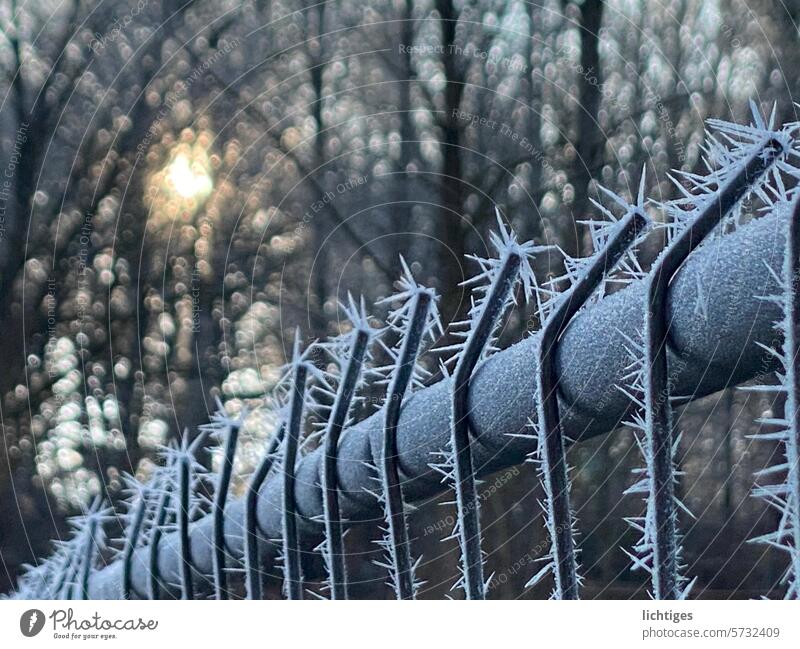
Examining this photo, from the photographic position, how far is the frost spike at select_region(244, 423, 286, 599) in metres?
0.70

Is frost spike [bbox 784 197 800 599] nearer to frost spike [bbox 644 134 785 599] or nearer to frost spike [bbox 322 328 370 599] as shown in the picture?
frost spike [bbox 644 134 785 599]

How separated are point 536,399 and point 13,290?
2.11 ft

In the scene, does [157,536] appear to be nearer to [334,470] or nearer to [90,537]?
[90,537]

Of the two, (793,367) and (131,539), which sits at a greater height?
(793,367)

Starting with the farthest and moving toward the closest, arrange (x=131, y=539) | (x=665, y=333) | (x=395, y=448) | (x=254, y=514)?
(x=131, y=539) → (x=254, y=514) → (x=395, y=448) → (x=665, y=333)

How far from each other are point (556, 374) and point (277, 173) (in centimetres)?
49

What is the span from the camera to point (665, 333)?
0.46 metres

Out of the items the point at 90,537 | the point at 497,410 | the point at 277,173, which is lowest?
the point at 90,537

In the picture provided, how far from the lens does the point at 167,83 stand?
916 millimetres

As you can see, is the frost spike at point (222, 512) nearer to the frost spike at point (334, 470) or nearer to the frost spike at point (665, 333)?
the frost spike at point (334, 470)

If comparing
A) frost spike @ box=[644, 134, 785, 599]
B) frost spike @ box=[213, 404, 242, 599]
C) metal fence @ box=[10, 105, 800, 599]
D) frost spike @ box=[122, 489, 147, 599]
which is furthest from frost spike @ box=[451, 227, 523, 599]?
frost spike @ box=[122, 489, 147, 599]

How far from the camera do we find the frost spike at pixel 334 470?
636mm

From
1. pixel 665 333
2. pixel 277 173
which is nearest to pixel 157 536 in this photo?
pixel 277 173
